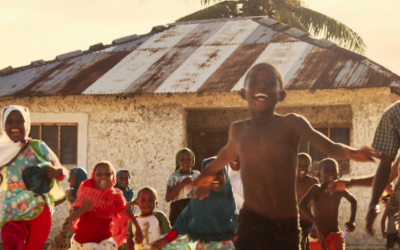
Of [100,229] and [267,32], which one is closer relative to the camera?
[100,229]

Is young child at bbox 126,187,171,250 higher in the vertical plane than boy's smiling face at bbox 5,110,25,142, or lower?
lower

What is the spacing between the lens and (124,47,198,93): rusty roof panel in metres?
11.0

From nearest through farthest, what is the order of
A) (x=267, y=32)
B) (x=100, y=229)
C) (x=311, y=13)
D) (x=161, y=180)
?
(x=100, y=229) → (x=161, y=180) → (x=267, y=32) → (x=311, y=13)

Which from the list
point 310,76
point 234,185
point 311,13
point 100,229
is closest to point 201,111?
point 310,76

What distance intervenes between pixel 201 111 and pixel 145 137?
8.81ft

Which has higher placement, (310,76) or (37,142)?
(310,76)

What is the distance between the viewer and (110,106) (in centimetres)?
1157

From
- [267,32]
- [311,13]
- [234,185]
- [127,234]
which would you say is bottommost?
→ [127,234]

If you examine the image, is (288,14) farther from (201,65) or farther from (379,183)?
(379,183)

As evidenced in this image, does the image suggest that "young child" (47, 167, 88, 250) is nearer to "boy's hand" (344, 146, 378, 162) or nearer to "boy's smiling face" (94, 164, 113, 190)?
"boy's smiling face" (94, 164, 113, 190)

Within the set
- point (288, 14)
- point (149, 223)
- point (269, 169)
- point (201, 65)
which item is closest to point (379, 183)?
point (269, 169)

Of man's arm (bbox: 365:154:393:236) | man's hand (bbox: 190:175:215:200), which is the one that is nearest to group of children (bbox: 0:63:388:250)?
man's hand (bbox: 190:175:215:200)

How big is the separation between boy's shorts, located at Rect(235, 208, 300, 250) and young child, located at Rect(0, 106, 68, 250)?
2448mm

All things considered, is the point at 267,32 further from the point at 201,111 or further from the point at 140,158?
the point at 140,158
